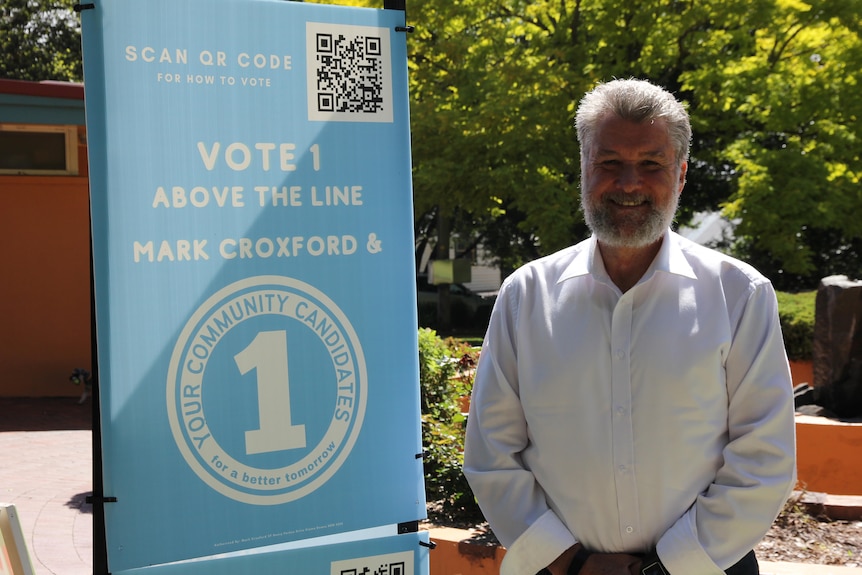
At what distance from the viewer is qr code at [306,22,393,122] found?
2.76 m

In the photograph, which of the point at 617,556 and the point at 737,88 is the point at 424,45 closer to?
the point at 737,88

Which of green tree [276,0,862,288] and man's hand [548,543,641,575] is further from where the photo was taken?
green tree [276,0,862,288]

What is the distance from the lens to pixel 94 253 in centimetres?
249

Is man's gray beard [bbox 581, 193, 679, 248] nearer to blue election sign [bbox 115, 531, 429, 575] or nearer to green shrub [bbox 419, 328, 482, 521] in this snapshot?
blue election sign [bbox 115, 531, 429, 575]

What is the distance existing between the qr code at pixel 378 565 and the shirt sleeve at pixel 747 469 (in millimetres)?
930

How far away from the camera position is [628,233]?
7.73 feet

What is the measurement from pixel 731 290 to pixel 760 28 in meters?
14.2

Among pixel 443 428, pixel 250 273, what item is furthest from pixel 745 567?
pixel 443 428

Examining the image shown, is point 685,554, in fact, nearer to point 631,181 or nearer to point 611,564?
point 611,564

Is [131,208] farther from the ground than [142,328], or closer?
farther from the ground

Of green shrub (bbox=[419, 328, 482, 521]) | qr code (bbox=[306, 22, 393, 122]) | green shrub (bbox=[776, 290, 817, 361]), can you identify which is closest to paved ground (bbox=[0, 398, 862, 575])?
green shrub (bbox=[419, 328, 482, 521])

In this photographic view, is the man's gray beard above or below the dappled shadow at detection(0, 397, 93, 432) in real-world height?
above

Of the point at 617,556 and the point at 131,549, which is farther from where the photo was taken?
the point at 131,549

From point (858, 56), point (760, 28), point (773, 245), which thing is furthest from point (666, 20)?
point (773, 245)
